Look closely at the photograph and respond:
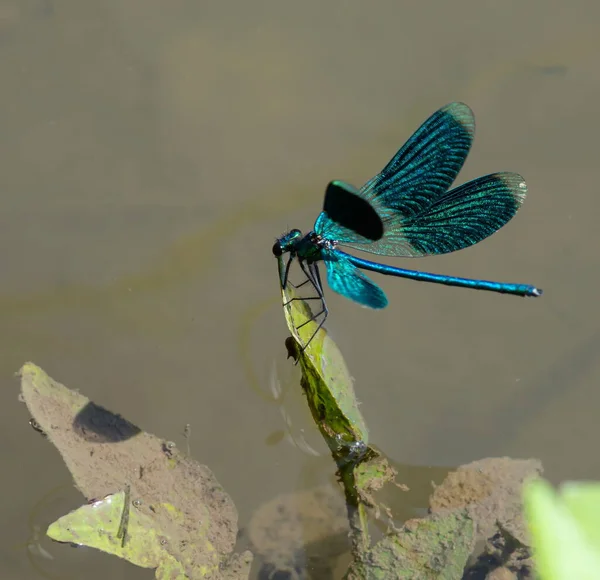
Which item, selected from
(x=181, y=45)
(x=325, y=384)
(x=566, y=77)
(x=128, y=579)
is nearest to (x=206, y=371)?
(x=128, y=579)

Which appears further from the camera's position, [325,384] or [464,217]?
[464,217]

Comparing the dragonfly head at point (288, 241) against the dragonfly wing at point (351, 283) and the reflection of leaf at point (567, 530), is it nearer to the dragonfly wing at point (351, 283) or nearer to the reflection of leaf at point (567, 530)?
the dragonfly wing at point (351, 283)

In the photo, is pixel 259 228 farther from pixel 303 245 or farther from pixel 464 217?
pixel 464 217

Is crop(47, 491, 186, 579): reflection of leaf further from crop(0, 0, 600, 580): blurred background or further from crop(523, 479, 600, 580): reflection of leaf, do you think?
crop(523, 479, 600, 580): reflection of leaf

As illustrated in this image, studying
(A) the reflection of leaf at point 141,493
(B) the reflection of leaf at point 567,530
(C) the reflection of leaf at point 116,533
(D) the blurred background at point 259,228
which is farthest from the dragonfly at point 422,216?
(B) the reflection of leaf at point 567,530

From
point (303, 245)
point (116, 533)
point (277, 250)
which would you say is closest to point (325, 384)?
point (116, 533)

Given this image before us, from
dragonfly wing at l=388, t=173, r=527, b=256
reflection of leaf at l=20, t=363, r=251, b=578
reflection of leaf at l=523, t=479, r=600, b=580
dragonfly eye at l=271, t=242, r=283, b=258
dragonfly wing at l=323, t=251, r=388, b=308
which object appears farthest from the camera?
dragonfly wing at l=388, t=173, r=527, b=256

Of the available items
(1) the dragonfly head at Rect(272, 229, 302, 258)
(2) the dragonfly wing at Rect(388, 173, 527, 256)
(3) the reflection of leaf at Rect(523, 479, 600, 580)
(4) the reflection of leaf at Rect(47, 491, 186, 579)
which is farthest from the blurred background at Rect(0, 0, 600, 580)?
(3) the reflection of leaf at Rect(523, 479, 600, 580)
